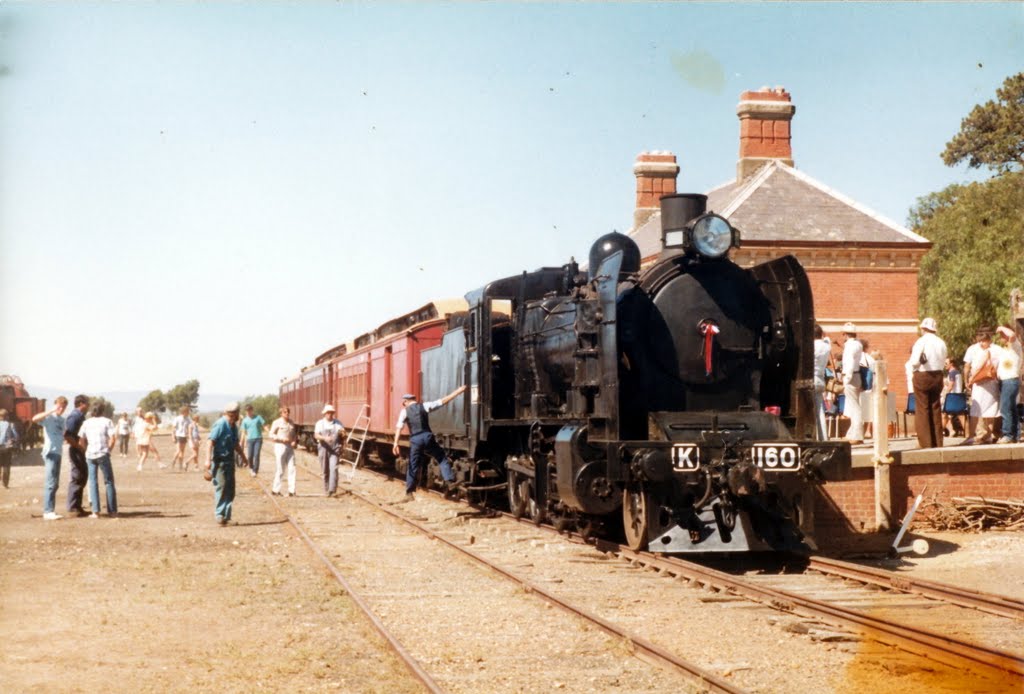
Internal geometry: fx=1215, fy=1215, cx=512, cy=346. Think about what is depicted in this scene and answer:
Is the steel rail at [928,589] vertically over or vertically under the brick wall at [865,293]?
under

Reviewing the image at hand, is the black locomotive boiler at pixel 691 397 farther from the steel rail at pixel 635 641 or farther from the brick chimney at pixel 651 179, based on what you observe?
the brick chimney at pixel 651 179

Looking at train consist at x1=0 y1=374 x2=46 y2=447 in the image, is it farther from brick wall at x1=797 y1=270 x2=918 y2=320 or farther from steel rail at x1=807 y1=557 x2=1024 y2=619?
steel rail at x1=807 y1=557 x2=1024 y2=619

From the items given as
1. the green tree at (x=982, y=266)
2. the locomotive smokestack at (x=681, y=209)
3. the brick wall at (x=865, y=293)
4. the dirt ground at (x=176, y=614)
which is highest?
the green tree at (x=982, y=266)

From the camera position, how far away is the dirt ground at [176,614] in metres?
6.75

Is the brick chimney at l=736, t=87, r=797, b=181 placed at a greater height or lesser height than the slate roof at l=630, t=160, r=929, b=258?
greater

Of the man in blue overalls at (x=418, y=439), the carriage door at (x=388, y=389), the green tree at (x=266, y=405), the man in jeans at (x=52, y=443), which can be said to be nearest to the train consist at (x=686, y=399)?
the man in blue overalls at (x=418, y=439)

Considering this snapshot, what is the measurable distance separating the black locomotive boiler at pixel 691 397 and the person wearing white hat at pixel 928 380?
312 centimetres

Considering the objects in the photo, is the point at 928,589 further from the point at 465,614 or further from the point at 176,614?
the point at 176,614

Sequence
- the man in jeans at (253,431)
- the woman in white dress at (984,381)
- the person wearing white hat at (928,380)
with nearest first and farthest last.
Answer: the person wearing white hat at (928,380) < the woman in white dress at (984,381) < the man in jeans at (253,431)

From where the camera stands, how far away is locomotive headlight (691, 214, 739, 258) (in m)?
11.0

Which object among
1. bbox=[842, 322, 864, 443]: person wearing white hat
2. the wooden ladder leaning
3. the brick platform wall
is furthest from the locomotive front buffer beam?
the wooden ladder leaning

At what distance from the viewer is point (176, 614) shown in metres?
8.77

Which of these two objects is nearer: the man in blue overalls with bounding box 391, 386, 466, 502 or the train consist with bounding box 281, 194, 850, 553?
the train consist with bounding box 281, 194, 850, 553

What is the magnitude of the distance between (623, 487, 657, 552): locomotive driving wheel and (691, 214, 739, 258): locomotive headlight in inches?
88.5
